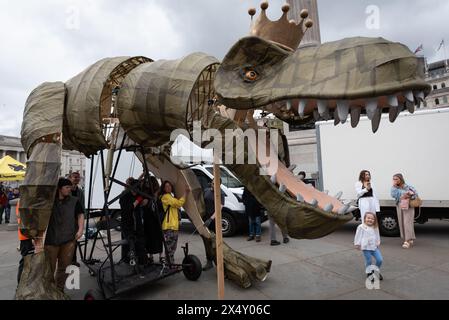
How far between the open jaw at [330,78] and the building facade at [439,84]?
56.5 meters

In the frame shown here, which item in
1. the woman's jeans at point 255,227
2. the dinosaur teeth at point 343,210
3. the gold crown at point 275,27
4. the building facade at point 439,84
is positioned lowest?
the woman's jeans at point 255,227

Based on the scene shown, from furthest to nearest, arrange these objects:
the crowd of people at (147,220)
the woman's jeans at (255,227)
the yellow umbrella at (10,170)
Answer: the yellow umbrella at (10,170)
the woman's jeans at (255,227)
the crowd of people at (147,220)

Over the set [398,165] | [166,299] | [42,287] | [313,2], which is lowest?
[166,299]

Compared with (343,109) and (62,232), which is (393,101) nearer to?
(343,109)

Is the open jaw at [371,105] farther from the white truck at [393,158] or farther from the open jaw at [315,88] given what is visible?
the white truck at [393,158]

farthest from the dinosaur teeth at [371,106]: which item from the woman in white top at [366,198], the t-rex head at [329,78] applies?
the woman in white top at [366,198]

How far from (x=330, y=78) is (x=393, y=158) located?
6608 millimetres

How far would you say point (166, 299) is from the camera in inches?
149

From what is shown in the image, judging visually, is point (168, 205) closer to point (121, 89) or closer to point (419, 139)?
point (121, 89)

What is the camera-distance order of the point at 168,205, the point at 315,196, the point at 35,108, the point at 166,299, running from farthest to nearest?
the point at 168,205 < the point at 166,299 < the point at 35,108 < the point at 315,196

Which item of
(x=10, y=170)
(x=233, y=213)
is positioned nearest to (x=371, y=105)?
(x=233, y=213)

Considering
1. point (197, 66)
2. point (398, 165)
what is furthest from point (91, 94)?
point (398, 165)

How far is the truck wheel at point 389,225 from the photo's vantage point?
7.37 metres

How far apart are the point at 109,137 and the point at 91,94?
84 cm
